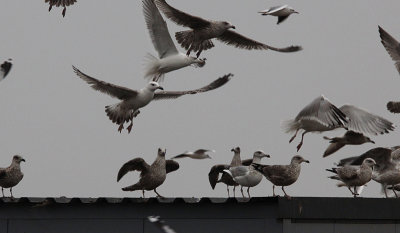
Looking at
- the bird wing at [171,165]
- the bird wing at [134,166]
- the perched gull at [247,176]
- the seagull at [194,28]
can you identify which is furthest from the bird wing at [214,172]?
the seagull at [194,28]

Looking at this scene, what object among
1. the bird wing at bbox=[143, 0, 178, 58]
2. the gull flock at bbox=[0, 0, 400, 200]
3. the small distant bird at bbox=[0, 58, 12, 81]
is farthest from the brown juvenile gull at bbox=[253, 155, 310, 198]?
the small distant bird at bbox=[0, 58, 12, 81]

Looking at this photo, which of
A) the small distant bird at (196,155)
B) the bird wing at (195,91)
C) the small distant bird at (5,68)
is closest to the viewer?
the small distant bird at (196,155)

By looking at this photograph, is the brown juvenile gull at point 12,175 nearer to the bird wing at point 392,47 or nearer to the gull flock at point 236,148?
the gull flock at point 236,148

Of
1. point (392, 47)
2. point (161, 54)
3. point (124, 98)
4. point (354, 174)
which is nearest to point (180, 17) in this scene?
point (161, 54)

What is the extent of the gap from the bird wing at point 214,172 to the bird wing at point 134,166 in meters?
1.84

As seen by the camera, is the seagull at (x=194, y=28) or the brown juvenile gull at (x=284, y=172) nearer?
the brown juvenile gull at (x=284, y=172)

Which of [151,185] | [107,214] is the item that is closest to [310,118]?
[151,185]

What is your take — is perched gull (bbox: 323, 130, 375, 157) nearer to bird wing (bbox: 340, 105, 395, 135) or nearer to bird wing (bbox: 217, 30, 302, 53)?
bird wing (bbox: 340, 105, 395, 135)

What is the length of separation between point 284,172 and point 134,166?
242 cm

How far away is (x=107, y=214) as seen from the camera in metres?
13.6

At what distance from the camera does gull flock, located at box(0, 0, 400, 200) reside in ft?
51.8

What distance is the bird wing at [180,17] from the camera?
18.2m

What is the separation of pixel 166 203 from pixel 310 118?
12.0 ft

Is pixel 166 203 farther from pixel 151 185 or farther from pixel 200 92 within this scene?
pixel 200 92
